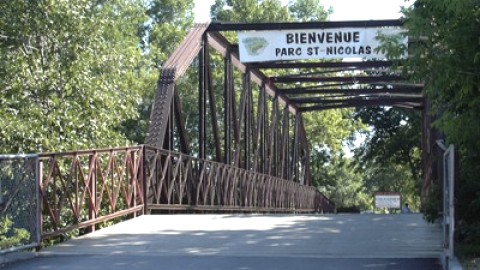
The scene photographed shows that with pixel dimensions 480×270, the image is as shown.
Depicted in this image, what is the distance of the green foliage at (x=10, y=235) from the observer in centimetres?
910

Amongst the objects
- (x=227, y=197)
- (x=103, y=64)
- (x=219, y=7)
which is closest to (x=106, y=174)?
(x=103, y=64)

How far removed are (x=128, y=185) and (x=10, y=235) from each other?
15.0ft

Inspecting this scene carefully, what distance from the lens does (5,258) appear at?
29.4 feet

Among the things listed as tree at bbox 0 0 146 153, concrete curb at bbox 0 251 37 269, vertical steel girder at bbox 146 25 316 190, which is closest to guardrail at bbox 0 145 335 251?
concrete curb at bbox 0 251 37 269

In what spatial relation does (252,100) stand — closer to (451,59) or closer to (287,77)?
(287,77)

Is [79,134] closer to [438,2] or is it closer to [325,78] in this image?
[438,2]

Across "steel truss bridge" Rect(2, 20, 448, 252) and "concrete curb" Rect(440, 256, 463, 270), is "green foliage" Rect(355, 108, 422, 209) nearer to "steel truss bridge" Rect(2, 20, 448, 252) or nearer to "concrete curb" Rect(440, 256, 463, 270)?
"steel truss bridge" Rect(2, 20, 448, 252)

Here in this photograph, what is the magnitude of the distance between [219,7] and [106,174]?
3656 cm

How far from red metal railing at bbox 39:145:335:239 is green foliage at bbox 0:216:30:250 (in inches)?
24.8

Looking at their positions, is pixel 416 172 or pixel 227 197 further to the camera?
pixel 416 172

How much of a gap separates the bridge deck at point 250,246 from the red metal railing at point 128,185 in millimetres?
445

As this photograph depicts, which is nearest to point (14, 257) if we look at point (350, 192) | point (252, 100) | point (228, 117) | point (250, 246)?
point (250, 246)

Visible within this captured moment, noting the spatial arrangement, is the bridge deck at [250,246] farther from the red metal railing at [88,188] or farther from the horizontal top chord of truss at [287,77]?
the horizontal top chord of truss at [287,77]

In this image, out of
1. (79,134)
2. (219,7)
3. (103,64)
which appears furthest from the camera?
(219,7)
